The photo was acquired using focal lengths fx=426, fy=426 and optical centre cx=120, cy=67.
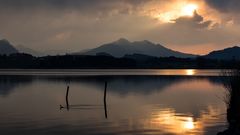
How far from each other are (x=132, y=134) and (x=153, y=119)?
6.23m

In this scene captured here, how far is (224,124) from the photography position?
2536 cm

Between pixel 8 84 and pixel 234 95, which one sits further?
pixel 8 84

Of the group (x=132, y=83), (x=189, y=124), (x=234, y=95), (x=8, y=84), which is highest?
(x=234, y=95)

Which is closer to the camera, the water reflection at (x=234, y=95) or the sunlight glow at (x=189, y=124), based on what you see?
the sunlight glow at (x=189, y=124)

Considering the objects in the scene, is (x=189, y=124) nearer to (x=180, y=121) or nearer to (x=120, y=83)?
(x=180, y=121)

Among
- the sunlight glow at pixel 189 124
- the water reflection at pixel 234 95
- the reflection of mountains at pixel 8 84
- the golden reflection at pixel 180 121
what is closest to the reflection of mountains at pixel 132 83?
the reflection of mountains at pixel 8 84

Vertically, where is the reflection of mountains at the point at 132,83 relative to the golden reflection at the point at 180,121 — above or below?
above

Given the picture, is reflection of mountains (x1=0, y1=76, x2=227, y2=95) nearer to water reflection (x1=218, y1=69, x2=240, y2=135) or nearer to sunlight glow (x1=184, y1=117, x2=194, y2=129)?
sunlight glow (x1=184, y1=117, x2=194, y2=129)

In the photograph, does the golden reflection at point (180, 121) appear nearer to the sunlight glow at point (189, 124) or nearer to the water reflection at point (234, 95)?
the sunlight glow at point (189, 124)

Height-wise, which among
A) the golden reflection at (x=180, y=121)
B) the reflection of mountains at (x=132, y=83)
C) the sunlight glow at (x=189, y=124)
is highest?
the reflection of mountains at (x=132, y=83)

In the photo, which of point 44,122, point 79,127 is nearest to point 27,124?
point 44,122

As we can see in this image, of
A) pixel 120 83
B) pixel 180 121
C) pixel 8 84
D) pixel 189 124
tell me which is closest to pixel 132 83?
pixel 120 83

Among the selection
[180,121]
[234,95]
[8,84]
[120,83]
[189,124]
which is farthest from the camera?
[120,83]

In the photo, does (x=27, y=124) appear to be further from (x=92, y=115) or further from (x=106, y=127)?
(x=92, y=115)
